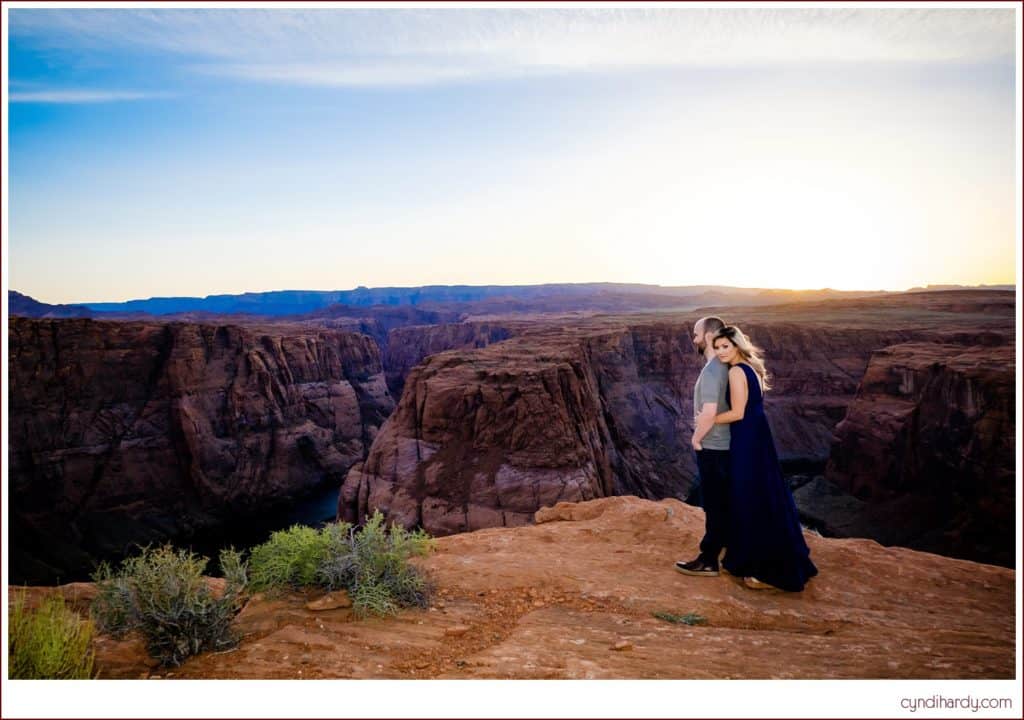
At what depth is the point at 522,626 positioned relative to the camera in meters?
4.72

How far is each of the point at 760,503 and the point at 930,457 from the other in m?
29.5

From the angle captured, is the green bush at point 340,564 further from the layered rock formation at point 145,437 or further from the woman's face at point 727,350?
the layered rock formation at point 145,437

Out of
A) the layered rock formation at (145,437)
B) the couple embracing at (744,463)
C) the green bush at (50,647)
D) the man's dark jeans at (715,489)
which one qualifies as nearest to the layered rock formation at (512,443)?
the layered rock formation at (145,437)

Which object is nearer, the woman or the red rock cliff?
the woman

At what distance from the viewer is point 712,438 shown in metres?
5.61

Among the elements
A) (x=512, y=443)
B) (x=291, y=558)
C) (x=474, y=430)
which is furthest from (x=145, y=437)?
(x=291, y=558)

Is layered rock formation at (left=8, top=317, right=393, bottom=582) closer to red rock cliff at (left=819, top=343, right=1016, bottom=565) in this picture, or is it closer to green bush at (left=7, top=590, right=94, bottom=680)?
green bush at (left=7, top=590, right=94, bottom=680)

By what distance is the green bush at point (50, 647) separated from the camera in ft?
12.3

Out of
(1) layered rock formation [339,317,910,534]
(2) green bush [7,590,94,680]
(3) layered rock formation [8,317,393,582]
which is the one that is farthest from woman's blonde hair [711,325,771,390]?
(3) layered rock formation [8,317,393,582]

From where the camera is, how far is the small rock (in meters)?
4.73

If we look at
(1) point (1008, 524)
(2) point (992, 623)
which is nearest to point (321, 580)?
(2) point (992, 623)

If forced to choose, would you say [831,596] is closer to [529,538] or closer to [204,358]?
[529,538]

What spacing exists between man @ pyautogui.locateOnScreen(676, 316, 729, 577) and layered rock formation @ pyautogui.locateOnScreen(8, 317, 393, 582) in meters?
32.0

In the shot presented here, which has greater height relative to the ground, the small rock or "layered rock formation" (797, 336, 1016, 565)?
the small rock
